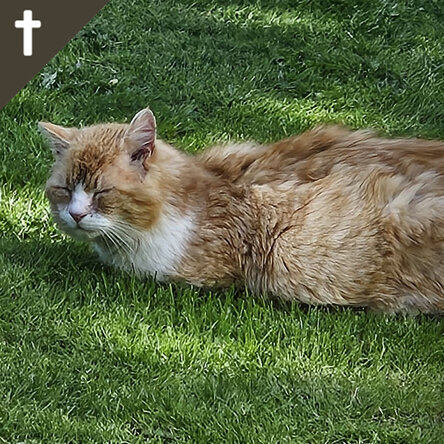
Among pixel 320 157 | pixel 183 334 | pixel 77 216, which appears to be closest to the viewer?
pixel 183 334

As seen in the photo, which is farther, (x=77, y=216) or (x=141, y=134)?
(x=141, y=134)

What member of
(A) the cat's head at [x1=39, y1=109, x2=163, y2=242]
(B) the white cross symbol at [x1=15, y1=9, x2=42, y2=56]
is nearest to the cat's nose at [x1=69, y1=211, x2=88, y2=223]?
(A) the cat's head at [x1=39, y1=109, x2=163, y2=242]

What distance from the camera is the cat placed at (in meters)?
4.09

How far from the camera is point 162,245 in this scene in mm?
4188

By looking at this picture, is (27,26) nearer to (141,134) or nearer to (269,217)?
(141,134)

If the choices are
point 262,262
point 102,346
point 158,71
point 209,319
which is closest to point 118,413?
point 102,346

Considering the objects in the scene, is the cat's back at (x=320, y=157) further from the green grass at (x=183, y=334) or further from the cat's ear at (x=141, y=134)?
the green grass at (x=183, y=334)

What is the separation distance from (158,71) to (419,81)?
1.74 metres

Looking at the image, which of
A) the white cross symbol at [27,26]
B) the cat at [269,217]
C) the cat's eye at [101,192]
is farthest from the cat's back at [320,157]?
the white cross symbol at [27,26]

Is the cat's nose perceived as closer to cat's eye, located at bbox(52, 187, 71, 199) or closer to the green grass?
cat's eye, located at bbox(52, 187, 71, 199)

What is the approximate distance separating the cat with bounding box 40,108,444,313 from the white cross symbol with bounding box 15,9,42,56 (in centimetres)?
160

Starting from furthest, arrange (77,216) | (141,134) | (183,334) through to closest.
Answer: (141,134) < (77,216) < (183,334)

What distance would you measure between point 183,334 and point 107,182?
2.42 feet

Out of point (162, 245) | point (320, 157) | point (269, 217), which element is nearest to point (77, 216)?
point (162, 245)
